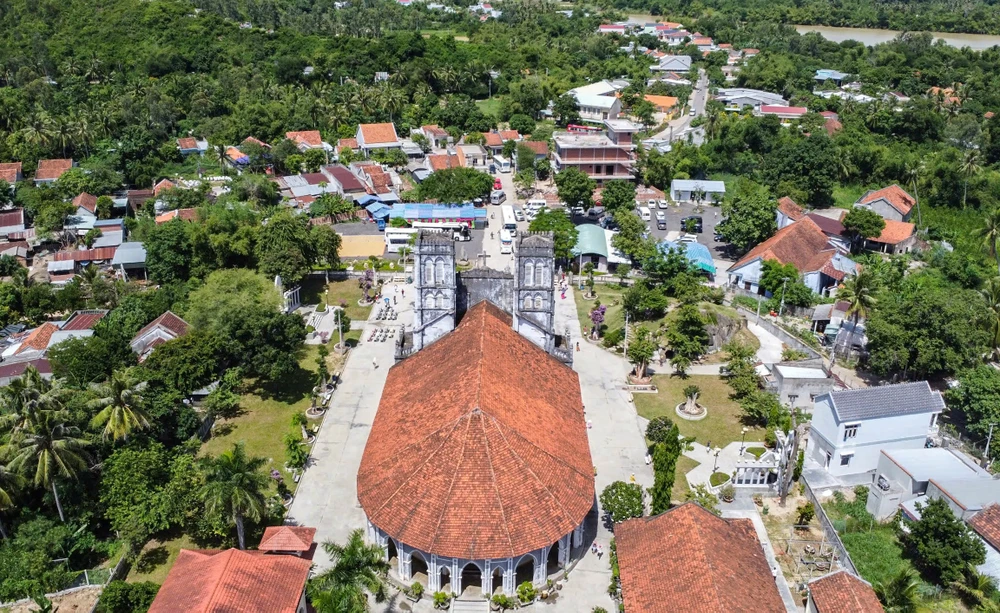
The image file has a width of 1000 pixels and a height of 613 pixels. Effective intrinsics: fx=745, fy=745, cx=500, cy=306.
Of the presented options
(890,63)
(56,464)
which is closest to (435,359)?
(56,464)

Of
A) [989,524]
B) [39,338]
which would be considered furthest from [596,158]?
[989,524]

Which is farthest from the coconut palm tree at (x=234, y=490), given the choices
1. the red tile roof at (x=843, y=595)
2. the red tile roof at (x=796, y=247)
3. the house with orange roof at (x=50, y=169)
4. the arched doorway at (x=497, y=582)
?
the house with orange roof at (x=50, y=169)

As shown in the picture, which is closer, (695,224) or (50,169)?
(695,224)

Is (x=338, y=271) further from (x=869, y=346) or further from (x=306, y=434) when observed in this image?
(x=869, y=346)

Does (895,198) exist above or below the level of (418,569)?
above

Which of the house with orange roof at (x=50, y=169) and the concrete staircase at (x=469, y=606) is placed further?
the house with orange roof at (x=50, y=169)

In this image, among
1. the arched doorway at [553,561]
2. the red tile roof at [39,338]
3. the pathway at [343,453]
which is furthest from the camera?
the red tile roof at [39,338]

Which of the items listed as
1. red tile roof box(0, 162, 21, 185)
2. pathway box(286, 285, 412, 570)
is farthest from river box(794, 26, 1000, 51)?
red tile roof box(0, 162, 21, 185)

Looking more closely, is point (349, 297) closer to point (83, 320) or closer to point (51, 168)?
point (83, 320)

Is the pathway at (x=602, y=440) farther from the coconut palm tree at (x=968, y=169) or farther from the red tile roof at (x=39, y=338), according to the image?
the coconut palm tree at (x=968, y=169)
